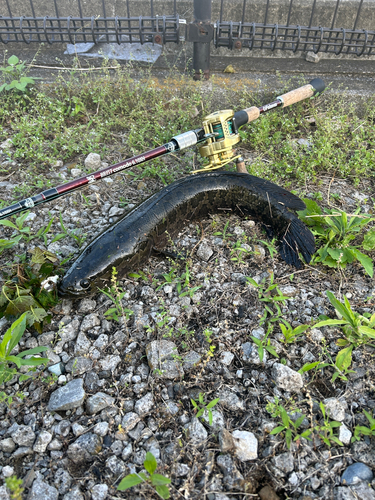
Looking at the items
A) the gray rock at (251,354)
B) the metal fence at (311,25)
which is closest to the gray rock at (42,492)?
the gray rock at (251,354)

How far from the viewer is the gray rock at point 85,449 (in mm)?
2393

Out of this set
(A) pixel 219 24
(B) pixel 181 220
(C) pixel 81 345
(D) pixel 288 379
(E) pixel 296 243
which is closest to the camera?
(D) pixel 288 379

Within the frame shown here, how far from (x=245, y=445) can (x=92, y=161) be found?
3508mm

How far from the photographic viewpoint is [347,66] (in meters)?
6.26

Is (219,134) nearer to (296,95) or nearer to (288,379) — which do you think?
(296,95)

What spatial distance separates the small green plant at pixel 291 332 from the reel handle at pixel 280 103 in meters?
2.15

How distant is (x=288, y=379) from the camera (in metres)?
2.67

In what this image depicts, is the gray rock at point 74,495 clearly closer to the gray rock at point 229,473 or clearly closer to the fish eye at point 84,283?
the gray rock at point 229,473

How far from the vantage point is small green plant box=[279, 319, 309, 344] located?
2.91 metres

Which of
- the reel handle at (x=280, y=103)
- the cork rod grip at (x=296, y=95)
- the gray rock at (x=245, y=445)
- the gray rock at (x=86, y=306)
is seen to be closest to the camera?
the gray rock at (x=245, y=445)

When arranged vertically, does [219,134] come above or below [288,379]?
above

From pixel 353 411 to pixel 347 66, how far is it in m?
5.72

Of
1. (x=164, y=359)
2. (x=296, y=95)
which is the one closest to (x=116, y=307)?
(x=164, y=359)

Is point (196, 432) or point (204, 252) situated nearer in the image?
point (196, 432)
